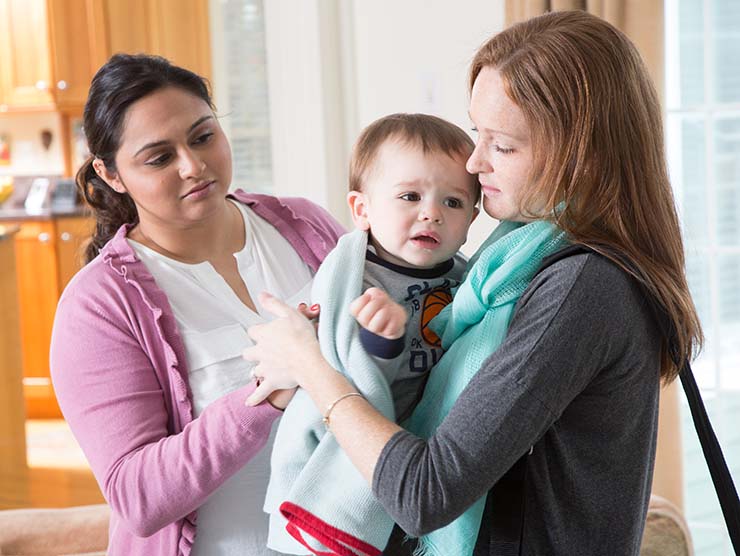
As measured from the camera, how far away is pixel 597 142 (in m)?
1.27

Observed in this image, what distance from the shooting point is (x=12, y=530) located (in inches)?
90.0

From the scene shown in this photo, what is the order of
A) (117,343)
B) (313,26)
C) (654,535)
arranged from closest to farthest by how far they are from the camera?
1. (117,343)
2. (654,535)
3. (313,26)

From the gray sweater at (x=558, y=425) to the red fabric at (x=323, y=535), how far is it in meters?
0.17

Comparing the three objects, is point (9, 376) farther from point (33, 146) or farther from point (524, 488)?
point (524, 488)

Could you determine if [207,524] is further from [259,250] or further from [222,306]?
[259,250]

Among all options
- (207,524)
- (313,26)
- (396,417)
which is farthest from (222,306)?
(313,26)

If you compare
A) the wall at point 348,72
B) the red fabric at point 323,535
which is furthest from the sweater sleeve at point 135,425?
the wall at point 348,72

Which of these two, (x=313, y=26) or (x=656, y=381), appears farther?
(x=313, y=26)

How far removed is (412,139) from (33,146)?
17.8ft

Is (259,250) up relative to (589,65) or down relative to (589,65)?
down

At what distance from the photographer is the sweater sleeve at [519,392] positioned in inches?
47.6

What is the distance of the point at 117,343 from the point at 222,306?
0.22m

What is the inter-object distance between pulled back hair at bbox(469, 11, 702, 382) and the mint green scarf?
50 mm

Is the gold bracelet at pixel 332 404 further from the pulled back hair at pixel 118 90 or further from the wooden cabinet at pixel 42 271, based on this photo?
the wooden cabinet at pixel 42 271
